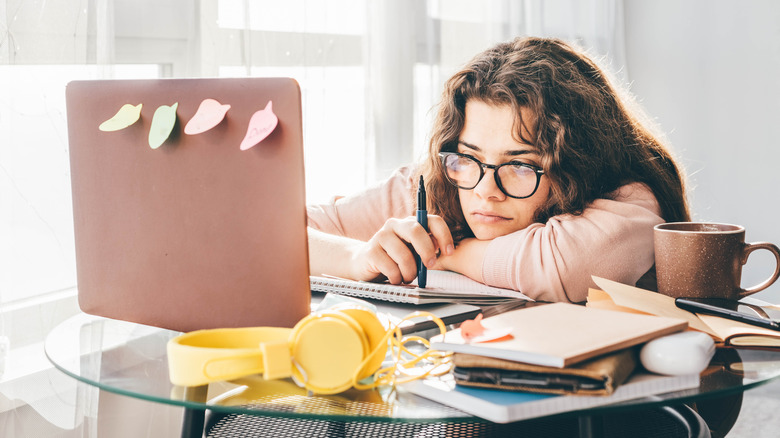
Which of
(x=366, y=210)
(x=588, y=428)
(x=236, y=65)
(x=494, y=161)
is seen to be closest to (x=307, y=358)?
(x=588, y=428)

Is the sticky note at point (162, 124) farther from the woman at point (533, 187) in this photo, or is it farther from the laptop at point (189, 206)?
the woman at point (533, 187)

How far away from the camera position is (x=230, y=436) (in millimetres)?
977

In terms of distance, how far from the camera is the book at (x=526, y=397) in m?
0.60

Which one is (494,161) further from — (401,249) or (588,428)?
(588,428)

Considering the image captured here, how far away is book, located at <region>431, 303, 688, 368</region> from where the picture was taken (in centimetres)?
63

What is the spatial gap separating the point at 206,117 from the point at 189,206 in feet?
0.32

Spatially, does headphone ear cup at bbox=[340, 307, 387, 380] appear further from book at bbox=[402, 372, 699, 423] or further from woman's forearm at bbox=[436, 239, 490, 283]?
woman's forearm at bbox=[436, 239, 490, 283]

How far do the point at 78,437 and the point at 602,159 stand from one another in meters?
1.04

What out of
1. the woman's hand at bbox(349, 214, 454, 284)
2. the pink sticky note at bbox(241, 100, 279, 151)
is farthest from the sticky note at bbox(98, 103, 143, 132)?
the woman's hand at bbox(349, 214, 454, 284)

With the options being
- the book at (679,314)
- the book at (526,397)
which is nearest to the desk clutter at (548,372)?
the book at (526,397)

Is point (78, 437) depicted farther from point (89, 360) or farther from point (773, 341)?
point (773, 341)

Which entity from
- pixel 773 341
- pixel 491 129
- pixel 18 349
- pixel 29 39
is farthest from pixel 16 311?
pixel 773 341

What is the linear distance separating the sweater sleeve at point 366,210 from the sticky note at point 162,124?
0.71 metres

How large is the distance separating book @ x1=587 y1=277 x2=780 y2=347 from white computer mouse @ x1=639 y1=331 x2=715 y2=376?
132 millimetres
